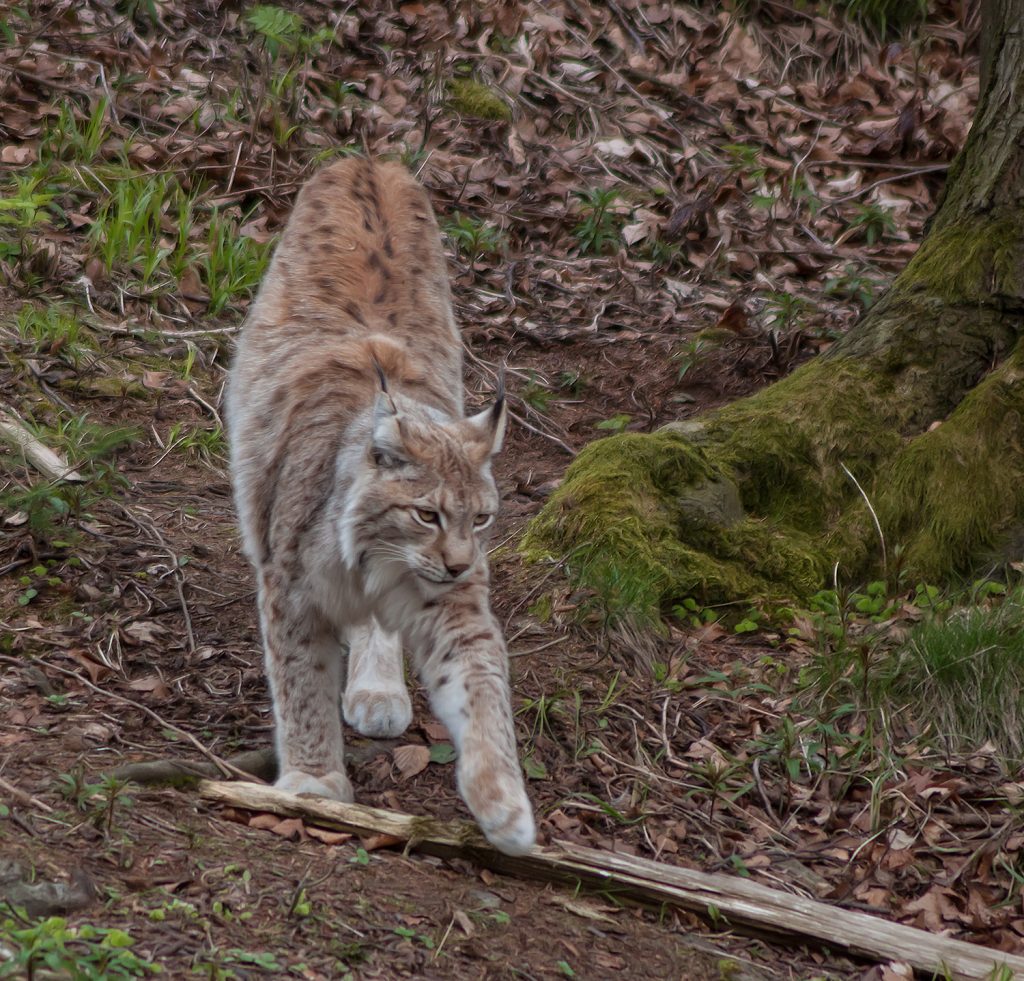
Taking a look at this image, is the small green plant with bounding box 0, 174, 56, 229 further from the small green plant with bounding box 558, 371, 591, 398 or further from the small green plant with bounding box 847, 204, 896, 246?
the small green plant with bounding box 847, 204, 896, 246

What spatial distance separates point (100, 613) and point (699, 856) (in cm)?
214

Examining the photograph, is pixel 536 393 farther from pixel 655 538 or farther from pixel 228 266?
pixel 655 538

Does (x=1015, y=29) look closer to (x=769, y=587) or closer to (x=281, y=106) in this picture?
(x=769, y=587)

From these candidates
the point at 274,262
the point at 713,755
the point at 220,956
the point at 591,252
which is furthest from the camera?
the point at 591,252

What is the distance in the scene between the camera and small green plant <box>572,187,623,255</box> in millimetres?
8242

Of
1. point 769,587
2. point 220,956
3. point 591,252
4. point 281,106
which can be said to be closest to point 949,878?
point 769,587

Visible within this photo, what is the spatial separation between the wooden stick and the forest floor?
5 cm

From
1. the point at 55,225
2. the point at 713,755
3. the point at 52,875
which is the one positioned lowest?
the point at 55,225

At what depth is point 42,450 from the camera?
5.31m

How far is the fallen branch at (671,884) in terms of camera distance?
11.1ft

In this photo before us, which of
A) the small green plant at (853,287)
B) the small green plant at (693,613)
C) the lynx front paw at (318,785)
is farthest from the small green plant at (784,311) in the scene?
the lynx front paw at (318,785)

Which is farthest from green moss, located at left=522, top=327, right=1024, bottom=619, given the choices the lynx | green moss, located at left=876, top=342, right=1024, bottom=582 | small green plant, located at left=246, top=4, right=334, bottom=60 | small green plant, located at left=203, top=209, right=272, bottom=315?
small green plant, located at left=246, top=4, right=334, bottom=60

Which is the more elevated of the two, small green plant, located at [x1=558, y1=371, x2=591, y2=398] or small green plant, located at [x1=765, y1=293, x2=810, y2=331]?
small green plant, located at [x1=765, y1=293, x2=810, y2=331]

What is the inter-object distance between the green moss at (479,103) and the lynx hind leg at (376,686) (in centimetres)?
532
